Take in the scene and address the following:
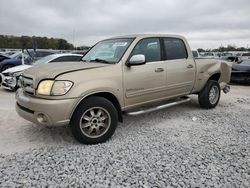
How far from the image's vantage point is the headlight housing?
3.87 m

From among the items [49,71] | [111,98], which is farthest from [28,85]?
[111,98]

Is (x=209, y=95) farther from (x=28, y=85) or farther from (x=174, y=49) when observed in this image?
(x=28, y=85)

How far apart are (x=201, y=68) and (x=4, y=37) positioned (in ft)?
143

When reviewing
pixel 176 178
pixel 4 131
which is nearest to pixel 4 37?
→ pixel 4 131

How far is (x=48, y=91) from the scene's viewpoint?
389cm

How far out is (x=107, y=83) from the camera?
4.31 m

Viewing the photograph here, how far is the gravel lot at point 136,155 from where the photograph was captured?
3.15m

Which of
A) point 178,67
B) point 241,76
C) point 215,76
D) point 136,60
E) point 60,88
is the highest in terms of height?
point 136,60

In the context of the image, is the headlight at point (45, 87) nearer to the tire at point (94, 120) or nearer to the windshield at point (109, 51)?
the tire at point (94, 120)

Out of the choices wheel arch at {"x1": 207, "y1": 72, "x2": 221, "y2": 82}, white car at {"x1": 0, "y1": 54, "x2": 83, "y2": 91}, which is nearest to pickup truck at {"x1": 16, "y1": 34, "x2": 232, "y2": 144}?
wheel arch at {"x1": 207, "y1": 72, "x2": 221, "y2": 82}

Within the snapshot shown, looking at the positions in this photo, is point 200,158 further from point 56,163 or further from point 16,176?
point 16,176

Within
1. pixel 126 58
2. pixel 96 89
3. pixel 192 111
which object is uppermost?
pixel 126 58

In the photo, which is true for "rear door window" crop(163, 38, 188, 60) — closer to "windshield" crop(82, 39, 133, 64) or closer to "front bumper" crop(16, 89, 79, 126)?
"windshield" crop(82, 39, 133, 64)

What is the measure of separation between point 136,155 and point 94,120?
0.90m
